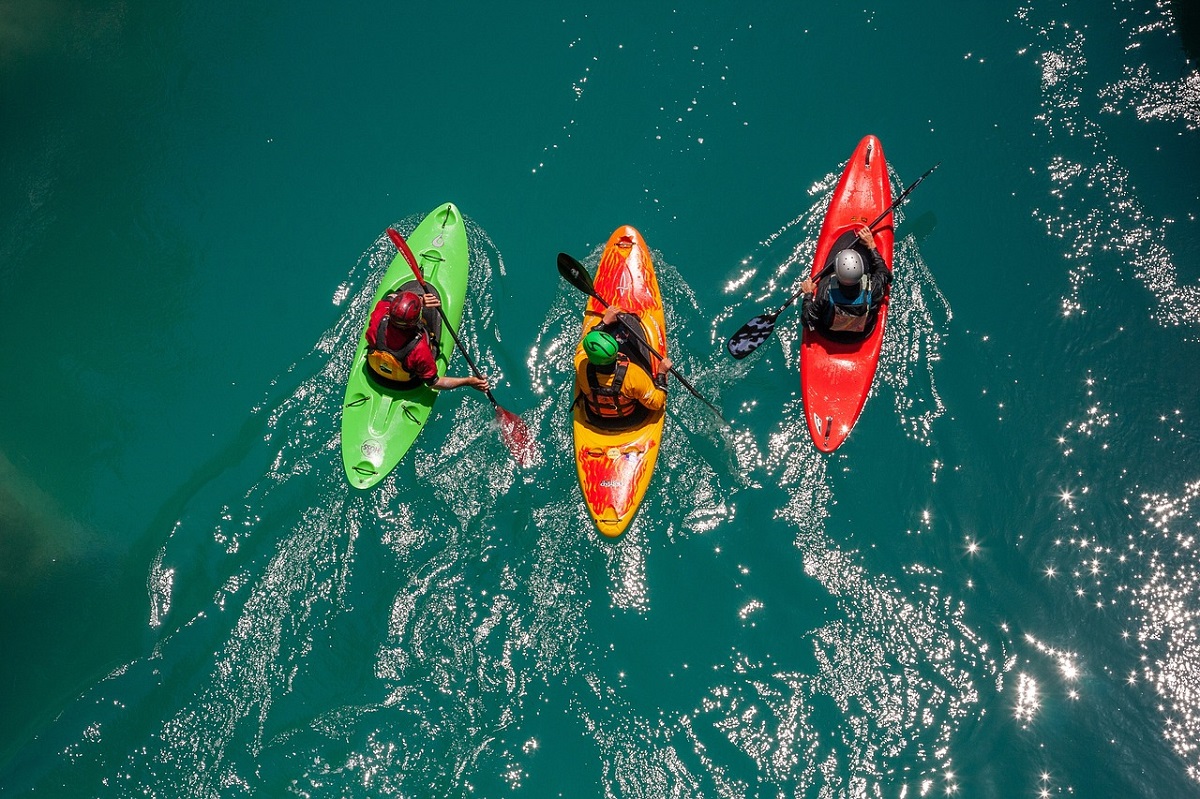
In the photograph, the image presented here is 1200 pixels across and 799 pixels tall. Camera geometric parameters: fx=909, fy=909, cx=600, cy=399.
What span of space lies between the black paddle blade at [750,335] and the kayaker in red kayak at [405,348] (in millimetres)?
2396

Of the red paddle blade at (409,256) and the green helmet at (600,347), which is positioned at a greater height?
the red paddle blade at (409,256)

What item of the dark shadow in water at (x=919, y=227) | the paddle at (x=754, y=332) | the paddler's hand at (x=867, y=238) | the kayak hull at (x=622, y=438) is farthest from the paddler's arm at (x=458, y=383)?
the dark shadow in water at (x=919, y=227)

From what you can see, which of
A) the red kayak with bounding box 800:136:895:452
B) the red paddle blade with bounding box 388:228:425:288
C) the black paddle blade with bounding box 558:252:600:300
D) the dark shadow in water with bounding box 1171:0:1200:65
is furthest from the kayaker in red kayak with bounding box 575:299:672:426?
the dark shadow in water with bounding box 1171:0:1200:65

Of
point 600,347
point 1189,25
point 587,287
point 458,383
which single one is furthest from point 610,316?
point 1189,25

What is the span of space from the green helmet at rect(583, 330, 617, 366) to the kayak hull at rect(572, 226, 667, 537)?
94 centimetres

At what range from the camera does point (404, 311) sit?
811cm

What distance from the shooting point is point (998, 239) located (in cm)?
930

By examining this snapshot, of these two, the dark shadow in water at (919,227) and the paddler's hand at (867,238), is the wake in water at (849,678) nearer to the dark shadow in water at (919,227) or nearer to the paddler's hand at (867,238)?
the paddler's hand at (867,238)

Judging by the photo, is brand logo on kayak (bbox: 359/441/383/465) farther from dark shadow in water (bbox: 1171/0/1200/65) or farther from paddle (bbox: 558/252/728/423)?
dark shadow in water (bbox: 1171/0/1200/65)

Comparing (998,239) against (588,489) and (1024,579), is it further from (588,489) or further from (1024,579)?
(588,489)

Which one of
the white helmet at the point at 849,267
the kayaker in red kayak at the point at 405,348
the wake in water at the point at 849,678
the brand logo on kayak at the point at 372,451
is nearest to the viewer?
the wake in water at the point at 849,678

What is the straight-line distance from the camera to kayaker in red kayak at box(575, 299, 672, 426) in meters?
7.63

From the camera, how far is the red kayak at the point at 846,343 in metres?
8.45

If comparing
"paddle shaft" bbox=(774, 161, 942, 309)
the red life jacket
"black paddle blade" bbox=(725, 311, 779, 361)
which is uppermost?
the red life jacket
